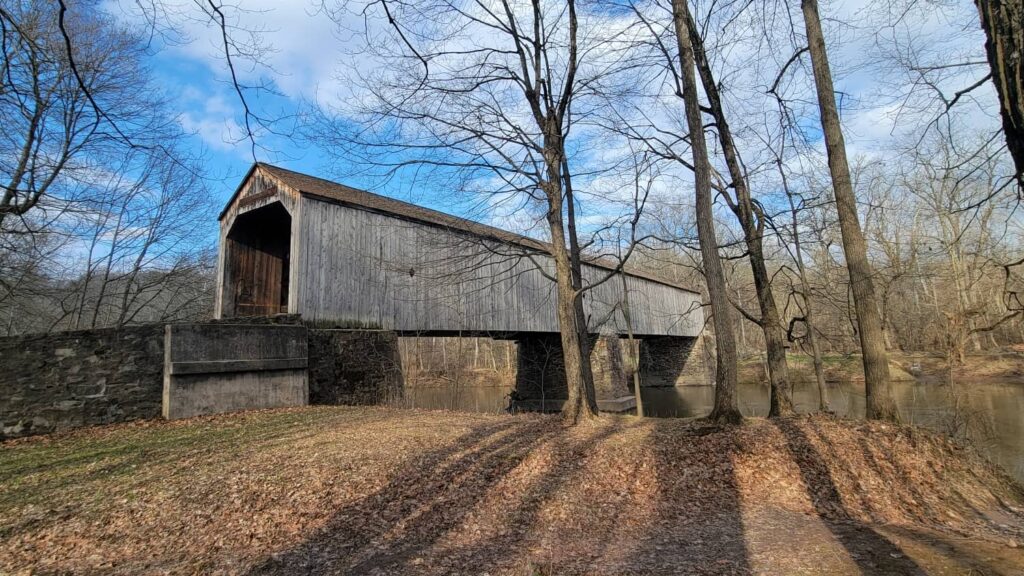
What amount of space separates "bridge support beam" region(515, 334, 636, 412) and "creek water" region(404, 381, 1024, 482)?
1.31m

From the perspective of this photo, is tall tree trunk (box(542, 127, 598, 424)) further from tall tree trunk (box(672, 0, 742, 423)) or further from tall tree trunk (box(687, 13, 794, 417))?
tall tree trunk (box(687, 13, 794, 417))

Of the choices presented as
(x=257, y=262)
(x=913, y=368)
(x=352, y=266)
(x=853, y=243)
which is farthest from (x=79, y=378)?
(x=913, y=368)

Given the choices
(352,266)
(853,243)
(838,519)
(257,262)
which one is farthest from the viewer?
(257,262)

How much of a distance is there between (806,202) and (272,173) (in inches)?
484

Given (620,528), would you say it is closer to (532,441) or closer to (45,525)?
(532,441)

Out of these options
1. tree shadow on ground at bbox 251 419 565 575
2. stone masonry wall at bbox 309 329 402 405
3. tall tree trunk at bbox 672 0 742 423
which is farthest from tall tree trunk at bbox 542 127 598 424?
stone masonry wall at bbox 309 329 402 405

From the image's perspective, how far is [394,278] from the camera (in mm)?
13922

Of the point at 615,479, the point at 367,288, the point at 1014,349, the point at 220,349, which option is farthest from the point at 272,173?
the point at 1014,349

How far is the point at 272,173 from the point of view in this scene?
13.2 m

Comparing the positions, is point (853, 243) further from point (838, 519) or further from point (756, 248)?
point (838, 519)

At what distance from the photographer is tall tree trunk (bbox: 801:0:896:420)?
263 inches

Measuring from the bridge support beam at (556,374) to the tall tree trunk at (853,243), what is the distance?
14412 millimetres

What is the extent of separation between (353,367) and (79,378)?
17.2ft

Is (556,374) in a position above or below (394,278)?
below
